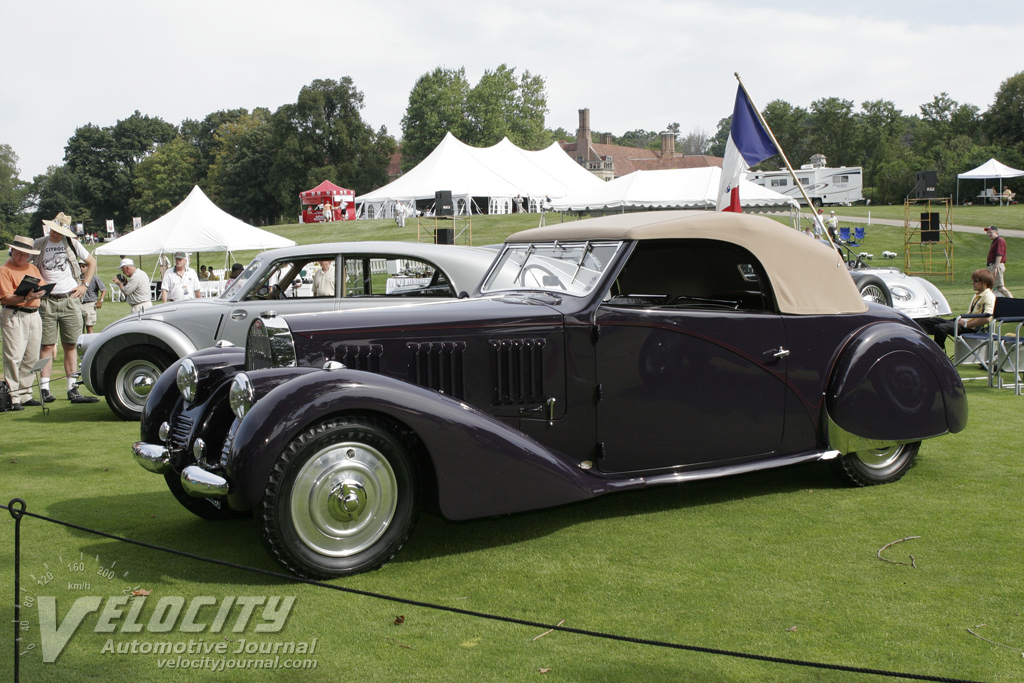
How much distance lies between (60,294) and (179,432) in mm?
5501

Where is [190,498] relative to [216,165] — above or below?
below

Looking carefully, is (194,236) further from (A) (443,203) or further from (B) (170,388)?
(B) (170,388)

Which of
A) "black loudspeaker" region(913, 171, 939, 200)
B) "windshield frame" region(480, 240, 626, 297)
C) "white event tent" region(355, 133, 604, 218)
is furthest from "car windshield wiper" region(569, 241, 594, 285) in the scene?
"white event tent" region(355, 133, 604, 218)

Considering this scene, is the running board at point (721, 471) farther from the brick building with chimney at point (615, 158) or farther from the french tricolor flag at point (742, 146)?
the brick building with chimney at point (615, 158)

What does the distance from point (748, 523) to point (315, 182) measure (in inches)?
2940

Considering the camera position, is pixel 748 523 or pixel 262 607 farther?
pixel 748 523

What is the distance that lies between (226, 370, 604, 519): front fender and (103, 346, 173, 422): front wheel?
16.9 ft

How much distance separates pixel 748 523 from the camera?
462 cm

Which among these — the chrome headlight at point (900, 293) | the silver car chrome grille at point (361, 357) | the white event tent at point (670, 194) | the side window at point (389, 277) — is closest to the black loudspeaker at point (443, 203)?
the white event tent at point (670, 194)

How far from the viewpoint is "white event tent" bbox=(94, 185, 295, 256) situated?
71.3 ft

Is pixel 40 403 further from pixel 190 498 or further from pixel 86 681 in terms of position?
pixel 86 681

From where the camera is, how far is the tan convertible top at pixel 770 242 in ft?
15.5

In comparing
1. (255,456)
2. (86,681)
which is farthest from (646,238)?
(86,681)

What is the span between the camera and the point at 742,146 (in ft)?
32.3
